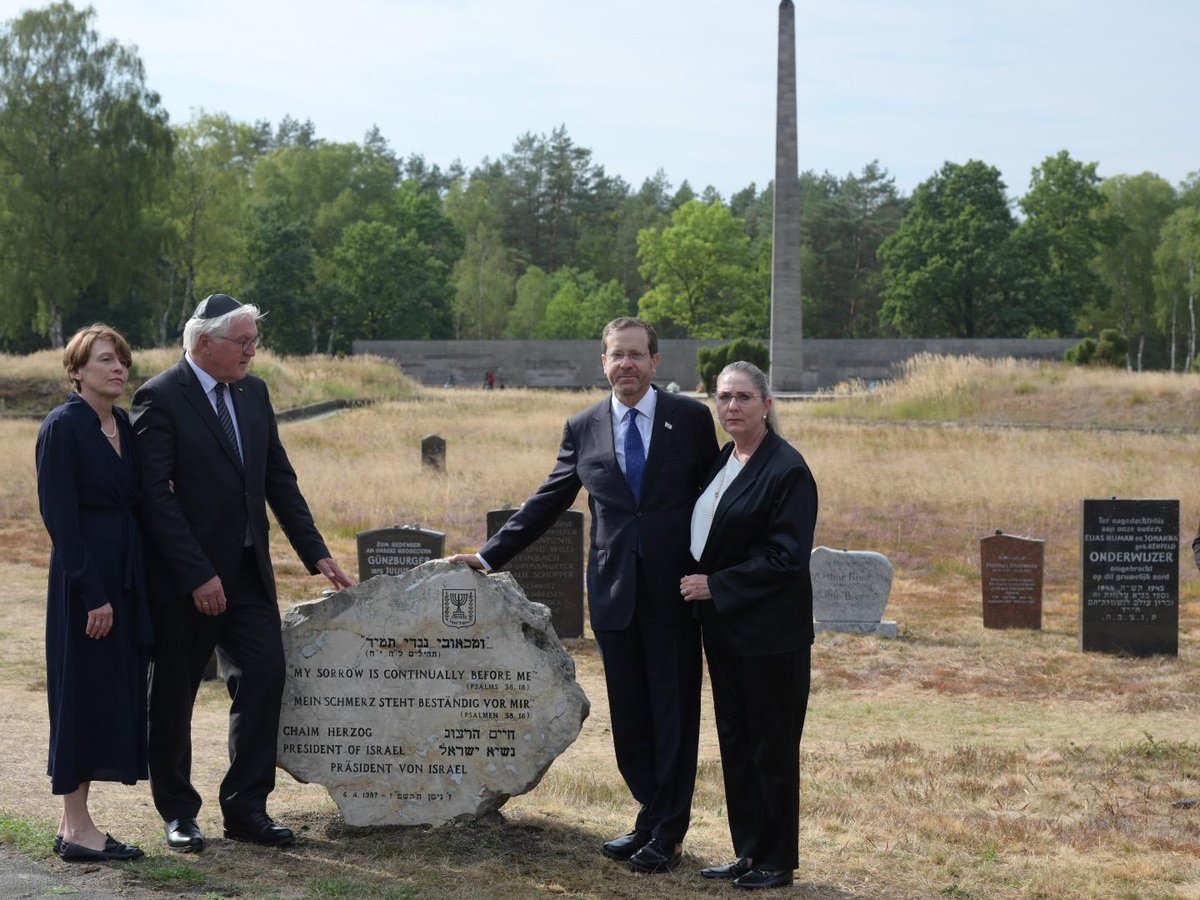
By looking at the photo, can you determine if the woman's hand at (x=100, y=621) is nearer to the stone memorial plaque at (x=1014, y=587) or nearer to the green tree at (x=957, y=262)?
the stone memorial plaque at (x=1014, y=587)

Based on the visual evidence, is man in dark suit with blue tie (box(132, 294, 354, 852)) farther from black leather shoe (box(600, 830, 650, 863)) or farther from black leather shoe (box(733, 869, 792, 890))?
black leather shoe (box(733, 869, 792, 890))

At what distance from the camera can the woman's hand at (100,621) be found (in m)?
4.65

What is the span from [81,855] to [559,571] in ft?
22.8

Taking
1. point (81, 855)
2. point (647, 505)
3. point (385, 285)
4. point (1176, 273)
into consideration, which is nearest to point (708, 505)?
point (647, 505)

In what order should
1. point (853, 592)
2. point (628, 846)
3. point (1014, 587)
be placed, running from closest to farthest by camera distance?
point (628, 846)
point (853, 592)
point (1014, 587)

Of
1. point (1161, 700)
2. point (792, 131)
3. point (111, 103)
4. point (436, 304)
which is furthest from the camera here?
point (436, 304)

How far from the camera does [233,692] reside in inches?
199

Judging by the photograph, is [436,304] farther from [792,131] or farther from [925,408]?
[925,408]

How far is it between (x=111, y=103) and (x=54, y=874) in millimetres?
49898

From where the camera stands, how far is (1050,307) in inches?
2603

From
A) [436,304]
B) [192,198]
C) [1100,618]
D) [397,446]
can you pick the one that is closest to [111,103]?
[192,198]

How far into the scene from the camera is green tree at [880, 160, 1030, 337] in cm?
6525

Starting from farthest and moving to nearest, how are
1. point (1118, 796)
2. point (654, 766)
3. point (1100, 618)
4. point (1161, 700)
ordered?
1. point (1100, 618)
2. point (1161, 700)
3. point (1118, 796)
4. point (654, 766)

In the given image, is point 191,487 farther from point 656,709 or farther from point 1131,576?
point 1131,576
